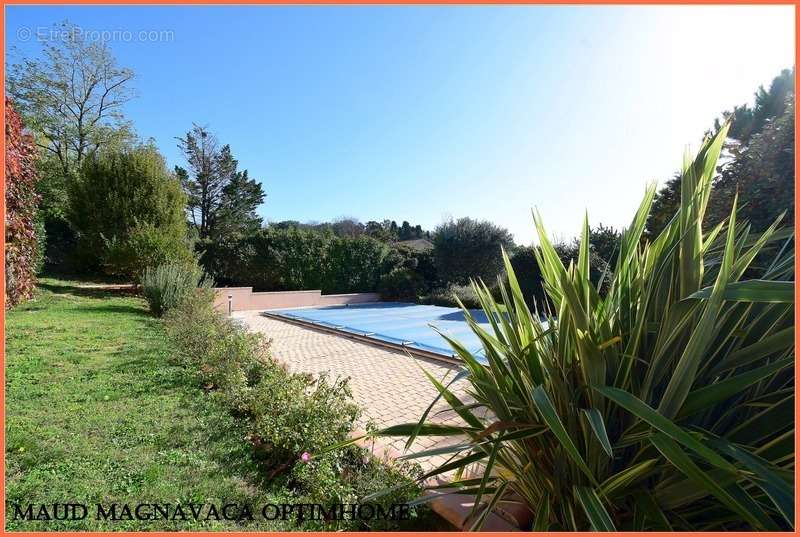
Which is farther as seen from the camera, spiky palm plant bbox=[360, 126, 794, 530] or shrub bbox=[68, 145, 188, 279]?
shrub bbox=[68, 145, 188, 279]

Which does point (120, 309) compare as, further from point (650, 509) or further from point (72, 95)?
point (72, 95)

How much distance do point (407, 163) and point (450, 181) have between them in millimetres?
1506

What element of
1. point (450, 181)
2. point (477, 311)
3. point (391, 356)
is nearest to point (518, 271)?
point (477, 311)

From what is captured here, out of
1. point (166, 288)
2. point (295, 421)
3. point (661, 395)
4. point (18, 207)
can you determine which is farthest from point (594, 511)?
point (18, 207)

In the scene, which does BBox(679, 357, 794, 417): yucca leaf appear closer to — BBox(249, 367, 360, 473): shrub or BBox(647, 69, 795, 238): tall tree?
BBox(249, 367, 360, 473): shrub

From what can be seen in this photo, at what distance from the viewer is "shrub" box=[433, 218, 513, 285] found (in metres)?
18.2

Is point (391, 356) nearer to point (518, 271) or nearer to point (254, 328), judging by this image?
point (254, 328)

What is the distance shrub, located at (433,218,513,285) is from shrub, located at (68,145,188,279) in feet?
38.0

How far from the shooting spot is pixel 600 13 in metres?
2.44

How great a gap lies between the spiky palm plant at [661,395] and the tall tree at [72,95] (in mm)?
23059

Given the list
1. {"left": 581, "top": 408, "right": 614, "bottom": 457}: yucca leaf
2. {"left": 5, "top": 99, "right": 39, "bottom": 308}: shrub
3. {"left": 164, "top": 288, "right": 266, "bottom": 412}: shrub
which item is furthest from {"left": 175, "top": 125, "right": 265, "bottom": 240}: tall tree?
{"left": 581, "top": 408, "right": 614, "bottom": 457}: yucca leaf

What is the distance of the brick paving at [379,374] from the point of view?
382 cm

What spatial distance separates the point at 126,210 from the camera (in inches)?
530

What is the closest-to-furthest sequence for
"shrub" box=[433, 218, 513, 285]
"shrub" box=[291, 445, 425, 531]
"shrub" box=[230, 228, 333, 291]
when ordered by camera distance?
"shrub" box=[291, 445, 425, 531]
"shrub" box=[433, 218, 513, 285]
"shrub" box=[230, 228, 333, 291]
